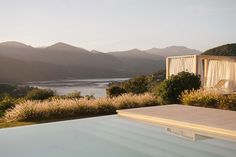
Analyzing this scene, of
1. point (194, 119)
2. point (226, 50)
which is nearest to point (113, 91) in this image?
point (194, 119)

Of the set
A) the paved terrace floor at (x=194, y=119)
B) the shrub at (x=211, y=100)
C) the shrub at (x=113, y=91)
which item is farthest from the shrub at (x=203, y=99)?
the shrub at (x=113, y=91)

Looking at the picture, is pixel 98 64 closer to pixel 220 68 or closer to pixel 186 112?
pixel 220 68

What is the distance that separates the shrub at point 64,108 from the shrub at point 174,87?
1060mm

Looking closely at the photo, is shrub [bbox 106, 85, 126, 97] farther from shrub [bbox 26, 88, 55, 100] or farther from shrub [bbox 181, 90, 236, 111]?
shrub [bbox 181, 90, 236, 111]

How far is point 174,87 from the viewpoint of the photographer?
11.0 meters

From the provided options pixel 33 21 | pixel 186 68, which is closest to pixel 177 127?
pixel 186 68

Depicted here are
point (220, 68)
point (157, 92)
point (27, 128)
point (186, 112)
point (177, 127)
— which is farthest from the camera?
point (220, 68)

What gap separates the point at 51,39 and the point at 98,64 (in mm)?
5863

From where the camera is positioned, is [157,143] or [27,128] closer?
[157,143]

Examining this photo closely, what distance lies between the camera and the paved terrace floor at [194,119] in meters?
5.54

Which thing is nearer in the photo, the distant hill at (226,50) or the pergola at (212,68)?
the pergola at (212,68)

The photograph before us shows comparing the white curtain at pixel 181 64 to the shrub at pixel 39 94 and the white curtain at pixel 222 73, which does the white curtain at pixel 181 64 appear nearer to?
the white curtain at pixel 222 73

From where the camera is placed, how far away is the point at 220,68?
13.6m

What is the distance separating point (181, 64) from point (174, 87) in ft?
10.7
